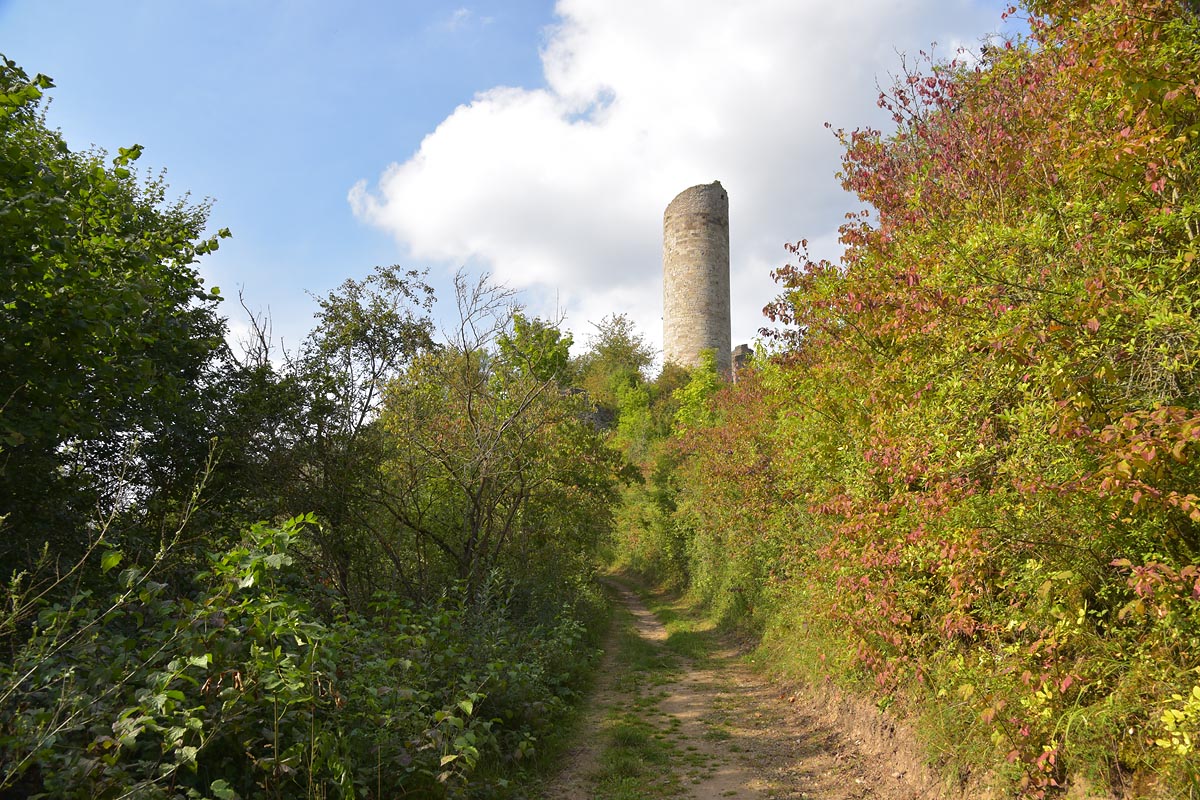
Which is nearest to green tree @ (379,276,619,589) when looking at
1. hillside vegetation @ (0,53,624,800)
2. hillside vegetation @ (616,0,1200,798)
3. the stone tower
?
hillside vegetation @ (0,53,624,800)

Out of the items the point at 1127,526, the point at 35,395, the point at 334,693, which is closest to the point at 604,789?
the point at 334,693

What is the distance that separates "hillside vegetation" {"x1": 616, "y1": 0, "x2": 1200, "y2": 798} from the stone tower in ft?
66.6

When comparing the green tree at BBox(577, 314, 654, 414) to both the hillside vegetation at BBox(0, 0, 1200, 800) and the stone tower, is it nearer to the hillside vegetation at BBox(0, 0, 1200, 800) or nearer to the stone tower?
the stone tower

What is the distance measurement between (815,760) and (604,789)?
6.51 feet

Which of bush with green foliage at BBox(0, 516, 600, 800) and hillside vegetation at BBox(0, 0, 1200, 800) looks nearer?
bush with green foliage at BBox(0, 516, 600, 800)

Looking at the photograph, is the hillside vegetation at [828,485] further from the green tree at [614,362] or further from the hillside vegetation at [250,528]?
the green tree at [614,362]

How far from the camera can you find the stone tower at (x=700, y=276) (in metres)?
27.5

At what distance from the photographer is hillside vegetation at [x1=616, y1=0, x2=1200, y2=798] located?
345cm

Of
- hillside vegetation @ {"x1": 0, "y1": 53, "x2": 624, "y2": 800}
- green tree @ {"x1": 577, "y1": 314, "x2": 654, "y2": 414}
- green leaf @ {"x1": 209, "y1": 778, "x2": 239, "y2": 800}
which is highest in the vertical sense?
green tree @ {"x1": 577, "y1": 314, "x2": 654, "y2": 414}

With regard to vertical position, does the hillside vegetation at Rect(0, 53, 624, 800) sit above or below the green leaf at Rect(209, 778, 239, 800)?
above

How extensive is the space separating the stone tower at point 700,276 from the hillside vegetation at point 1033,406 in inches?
800

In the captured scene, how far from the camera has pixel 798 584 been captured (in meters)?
9.38

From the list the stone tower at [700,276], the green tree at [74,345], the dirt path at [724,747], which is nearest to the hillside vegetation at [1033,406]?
the dirt path at [724,747]

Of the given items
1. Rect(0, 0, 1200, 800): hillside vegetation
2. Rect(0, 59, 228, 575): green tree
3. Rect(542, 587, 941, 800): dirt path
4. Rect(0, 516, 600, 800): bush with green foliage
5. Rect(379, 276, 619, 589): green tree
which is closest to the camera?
Rect(0, 516, 600, 800): bush with green foliage
